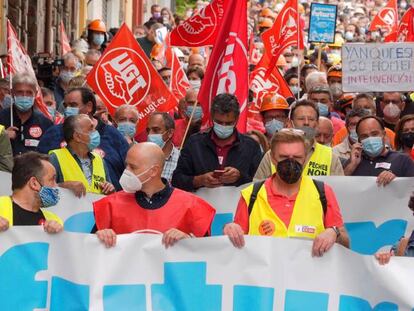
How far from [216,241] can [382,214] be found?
2.71 m

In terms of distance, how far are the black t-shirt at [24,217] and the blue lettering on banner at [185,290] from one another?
0.82 m

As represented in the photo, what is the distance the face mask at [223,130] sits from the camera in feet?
38.5

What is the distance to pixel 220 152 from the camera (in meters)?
11.9

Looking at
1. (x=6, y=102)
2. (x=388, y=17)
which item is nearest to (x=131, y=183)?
(x=6, y=102)

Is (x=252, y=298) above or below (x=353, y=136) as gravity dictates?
below

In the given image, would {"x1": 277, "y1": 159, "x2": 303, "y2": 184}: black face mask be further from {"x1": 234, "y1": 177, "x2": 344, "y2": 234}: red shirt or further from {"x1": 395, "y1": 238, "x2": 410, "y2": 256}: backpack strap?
{"x1": 395, "y1": 238, "x2": 410, "y2": 256}: backpack strap

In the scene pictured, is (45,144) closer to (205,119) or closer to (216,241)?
(205,119)

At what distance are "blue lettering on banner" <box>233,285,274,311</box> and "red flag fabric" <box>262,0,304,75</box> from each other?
9.56m

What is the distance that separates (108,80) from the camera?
1552cm

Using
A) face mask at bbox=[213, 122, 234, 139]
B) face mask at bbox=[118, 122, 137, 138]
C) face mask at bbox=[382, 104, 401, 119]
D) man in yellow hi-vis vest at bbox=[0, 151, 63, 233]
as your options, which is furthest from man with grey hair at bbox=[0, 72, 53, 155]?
man in yellow hi-vis vest at bbox=[0, 151, 63, 233]

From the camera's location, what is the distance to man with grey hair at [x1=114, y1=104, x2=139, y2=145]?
14297 millimetres

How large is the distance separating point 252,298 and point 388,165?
→ 3.08 meters

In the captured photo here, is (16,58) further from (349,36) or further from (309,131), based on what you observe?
(349,36)

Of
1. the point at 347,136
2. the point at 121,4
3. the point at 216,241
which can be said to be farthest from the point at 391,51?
the point at 121,4
